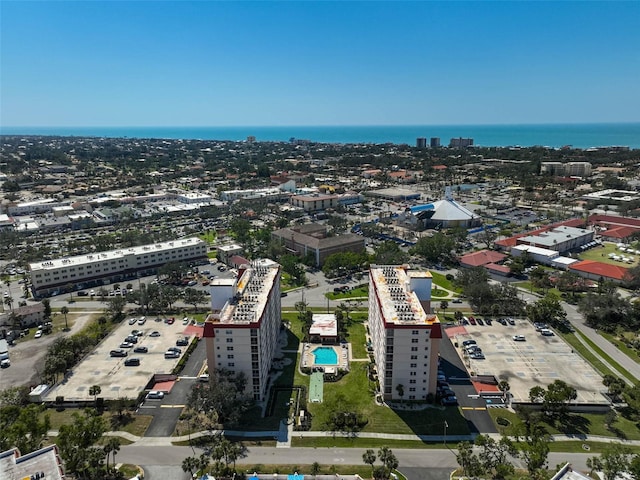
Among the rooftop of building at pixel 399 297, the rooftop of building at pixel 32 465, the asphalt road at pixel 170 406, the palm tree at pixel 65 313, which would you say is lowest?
the asphalt road at pixel 170 406

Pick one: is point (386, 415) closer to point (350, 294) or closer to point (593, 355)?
point (593, 355)

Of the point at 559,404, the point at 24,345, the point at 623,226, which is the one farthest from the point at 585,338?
the point at 24,345

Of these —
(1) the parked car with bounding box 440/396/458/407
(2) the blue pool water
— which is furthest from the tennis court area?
(1) the parked car with bounding box 440/396/458/407

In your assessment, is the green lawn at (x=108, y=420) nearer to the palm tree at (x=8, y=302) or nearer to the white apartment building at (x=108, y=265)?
the palm tree at (x=8, y=302)

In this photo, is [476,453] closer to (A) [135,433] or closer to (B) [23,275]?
(A) [135,433]

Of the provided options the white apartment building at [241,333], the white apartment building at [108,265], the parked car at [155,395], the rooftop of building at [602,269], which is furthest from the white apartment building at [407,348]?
the white apartment building at [108,265]

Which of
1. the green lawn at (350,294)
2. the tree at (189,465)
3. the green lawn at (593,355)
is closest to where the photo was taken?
the tree at (189,465)

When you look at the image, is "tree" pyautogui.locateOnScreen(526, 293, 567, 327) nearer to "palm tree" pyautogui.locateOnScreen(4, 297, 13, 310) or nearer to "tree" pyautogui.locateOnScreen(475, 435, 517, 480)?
"tree" pyautogui.locateOnScreen(475, 435, 517, 480)

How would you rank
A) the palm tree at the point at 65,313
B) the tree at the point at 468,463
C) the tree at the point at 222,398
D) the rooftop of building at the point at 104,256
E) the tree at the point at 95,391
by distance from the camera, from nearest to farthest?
1. the tree at the point at 468,463
2. the tree at the point at 222,398
3. the tree at the point at 95,391
4. the palm tree at the point at 65,313
5. the rooftop of building at the point at 104,256
